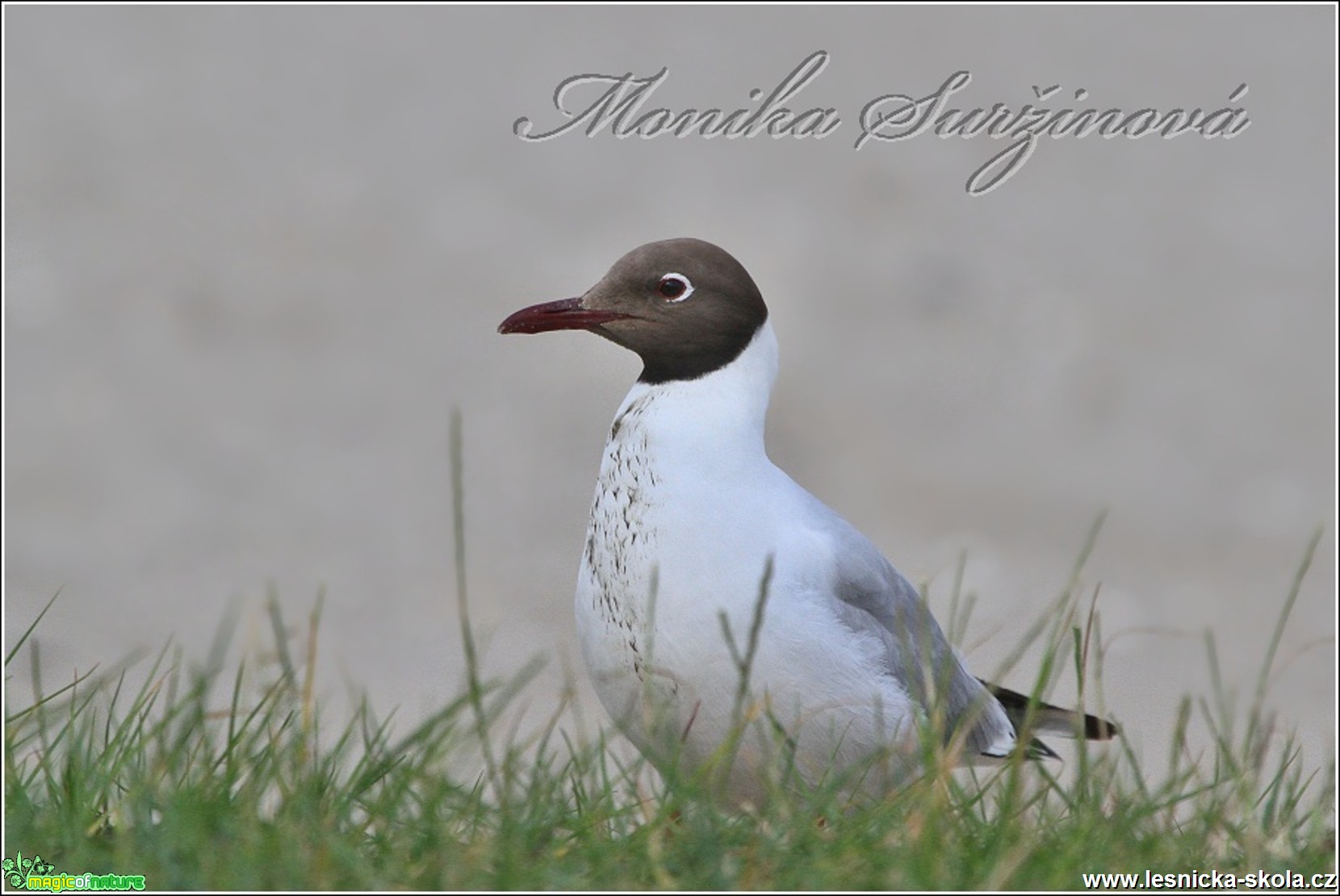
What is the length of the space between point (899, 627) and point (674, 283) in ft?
3.53

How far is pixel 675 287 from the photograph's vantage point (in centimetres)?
475

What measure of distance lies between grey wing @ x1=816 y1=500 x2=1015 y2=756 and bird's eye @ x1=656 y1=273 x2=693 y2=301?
0.70 metres

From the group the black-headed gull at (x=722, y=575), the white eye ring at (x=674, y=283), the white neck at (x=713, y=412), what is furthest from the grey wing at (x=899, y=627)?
the white eye ring at (x=674, y=283)

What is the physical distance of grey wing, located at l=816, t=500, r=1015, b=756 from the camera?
15.1 ft

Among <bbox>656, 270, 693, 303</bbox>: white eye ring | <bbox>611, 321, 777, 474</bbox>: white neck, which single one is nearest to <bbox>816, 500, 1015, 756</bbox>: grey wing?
<bbox>611, 321, 777, 474</bbox>: white neck

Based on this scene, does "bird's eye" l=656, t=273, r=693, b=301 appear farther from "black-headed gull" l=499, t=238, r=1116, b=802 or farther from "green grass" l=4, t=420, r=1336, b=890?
"green grass" l=4, t=420, r=1336, b=890

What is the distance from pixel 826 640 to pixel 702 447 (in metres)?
0.58

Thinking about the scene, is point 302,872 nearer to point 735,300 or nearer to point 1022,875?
point 1022,875

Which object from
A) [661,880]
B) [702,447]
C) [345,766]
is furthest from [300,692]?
[702,447]

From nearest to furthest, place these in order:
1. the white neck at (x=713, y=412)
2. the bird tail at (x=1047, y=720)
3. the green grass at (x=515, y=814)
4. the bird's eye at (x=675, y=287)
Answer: the green grass at (x=515, y=814) → the white neck at (x=713, y=412) → the bird's eye at (x=675, y=287) → the bird tail at (x=1047, y=720)

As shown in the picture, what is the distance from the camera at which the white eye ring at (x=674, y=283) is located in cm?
474

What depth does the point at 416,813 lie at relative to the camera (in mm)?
3773

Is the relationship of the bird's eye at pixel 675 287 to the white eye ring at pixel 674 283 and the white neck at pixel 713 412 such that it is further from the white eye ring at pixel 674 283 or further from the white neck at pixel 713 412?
the white neck at pixel 713 412

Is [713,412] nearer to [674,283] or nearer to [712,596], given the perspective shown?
[674,283]
